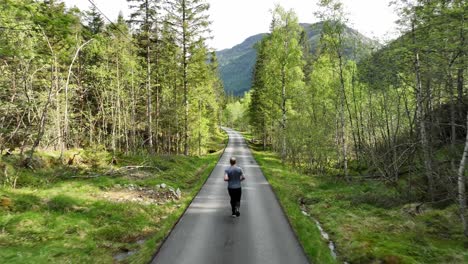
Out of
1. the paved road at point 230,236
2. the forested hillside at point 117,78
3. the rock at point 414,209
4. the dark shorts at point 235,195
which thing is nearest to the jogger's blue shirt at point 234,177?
the dark shorts at point 235,195

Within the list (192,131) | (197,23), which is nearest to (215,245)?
(197,23)

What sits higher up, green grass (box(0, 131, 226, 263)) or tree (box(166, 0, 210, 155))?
tree (box(166, 0, 210, 155))

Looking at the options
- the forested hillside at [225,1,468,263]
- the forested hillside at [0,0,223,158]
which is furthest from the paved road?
the forested hillside at [0,0,223,158]

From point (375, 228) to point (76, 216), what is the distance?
34.5 feet

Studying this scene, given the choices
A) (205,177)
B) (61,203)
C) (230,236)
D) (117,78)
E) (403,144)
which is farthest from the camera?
(117,78)

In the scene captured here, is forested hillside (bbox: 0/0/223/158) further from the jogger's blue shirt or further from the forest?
the jogger's blue shirt

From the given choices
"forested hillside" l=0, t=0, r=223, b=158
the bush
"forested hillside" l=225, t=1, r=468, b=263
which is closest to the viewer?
"forested hillside" l=225, t=1, r=468, b=263

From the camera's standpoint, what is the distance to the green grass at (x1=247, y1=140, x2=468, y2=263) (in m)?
8.34

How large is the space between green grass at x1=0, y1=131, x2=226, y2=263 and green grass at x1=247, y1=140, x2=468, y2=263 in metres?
4.77

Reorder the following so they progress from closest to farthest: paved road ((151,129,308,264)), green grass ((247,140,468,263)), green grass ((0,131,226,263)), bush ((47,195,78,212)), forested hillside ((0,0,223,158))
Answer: paved road ((151,129,308,264)) < green grass ((0,131,226,263)) < green grass ((247,140,468,263)) < bush ((47,195,78,212)) < forested hillside ((0,0,223,158))

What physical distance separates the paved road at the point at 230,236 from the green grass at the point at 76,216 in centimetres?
56

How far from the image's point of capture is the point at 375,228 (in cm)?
1118

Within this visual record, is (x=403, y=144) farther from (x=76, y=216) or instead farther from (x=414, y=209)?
(x=76, y=216)

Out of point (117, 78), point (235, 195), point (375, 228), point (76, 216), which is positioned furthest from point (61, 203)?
point (117, 78)
